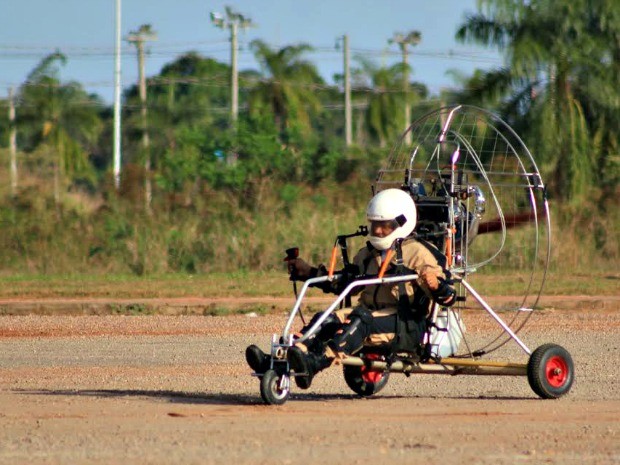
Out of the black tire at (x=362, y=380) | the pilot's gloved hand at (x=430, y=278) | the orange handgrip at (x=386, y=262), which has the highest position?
the orange handgrip at (x=386, y=262)

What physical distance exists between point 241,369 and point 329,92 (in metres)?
56.1

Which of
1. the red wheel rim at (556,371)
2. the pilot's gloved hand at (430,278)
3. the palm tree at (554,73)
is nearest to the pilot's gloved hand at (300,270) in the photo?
the pilot's gloved hand at (430,278)

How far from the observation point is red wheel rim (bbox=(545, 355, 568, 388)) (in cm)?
998

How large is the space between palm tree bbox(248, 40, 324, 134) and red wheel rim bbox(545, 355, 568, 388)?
161 ft

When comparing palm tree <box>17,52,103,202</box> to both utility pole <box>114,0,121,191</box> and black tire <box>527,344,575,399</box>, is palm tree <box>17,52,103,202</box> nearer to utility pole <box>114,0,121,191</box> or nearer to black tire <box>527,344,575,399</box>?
utility pole <box>114,0,121,191</box>

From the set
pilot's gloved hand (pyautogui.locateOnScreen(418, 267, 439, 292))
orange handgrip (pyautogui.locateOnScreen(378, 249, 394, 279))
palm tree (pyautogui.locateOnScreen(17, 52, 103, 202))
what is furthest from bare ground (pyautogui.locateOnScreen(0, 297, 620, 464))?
palm tree (pyautogui.locateOnScreen(17, 52, 103, 202))

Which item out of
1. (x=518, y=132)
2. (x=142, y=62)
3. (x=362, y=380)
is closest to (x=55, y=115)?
(x=142, y=62)

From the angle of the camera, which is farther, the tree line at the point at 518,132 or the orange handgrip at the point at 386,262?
the tree line at the point at 518,132

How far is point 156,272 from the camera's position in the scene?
27.2 metres

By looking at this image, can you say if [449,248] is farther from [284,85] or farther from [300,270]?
[284,85]

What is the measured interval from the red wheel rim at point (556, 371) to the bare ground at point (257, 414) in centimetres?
17

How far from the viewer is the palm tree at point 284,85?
6009cm

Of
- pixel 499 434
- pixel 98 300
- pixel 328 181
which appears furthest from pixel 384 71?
pixel 499 434

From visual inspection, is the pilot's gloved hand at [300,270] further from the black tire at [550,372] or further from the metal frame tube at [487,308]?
the black tire at [550,372]
